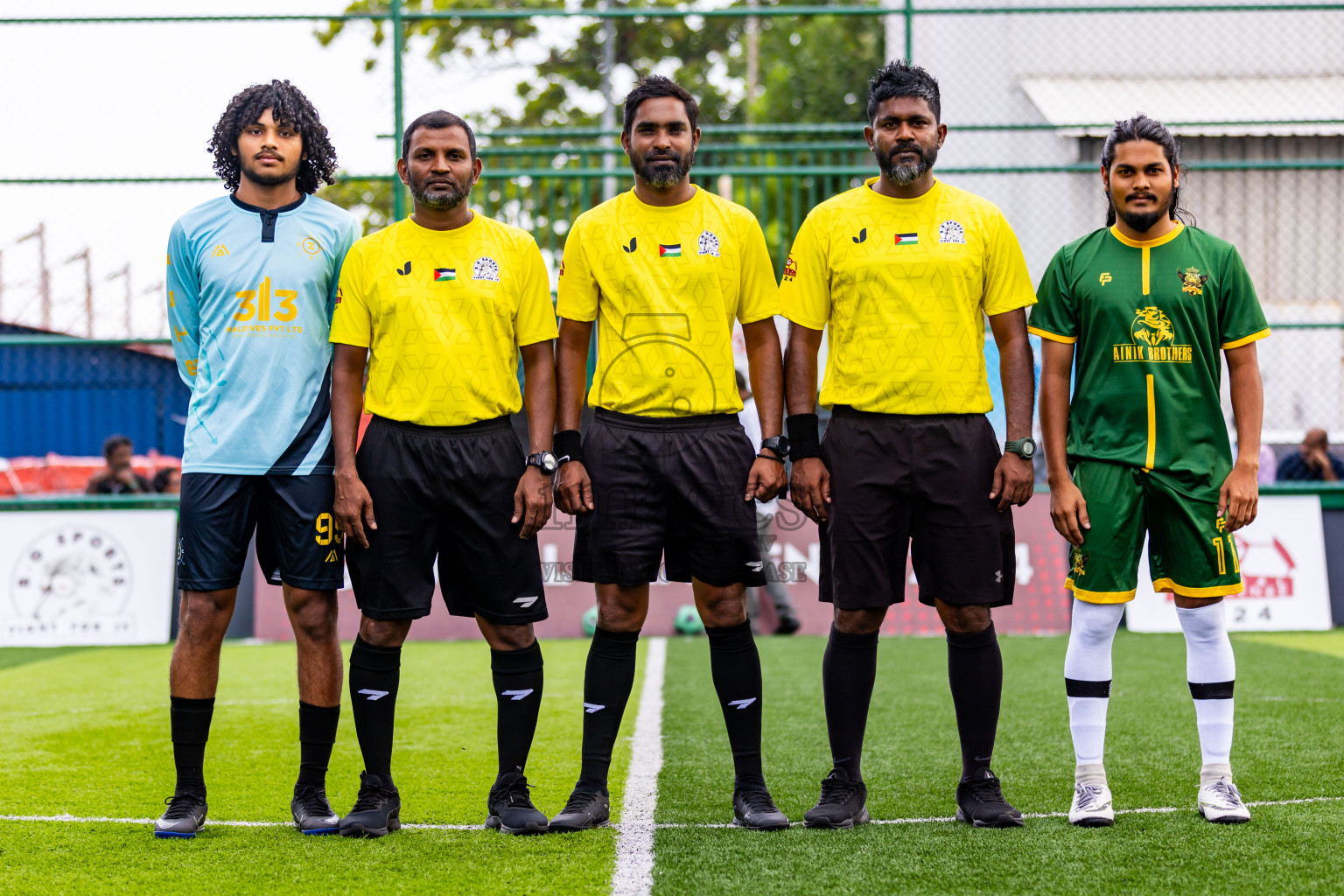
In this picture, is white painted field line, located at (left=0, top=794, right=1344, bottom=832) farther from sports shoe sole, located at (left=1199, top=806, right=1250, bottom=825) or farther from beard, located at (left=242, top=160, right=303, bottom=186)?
beard, located at (left=242, top=160, right=303, bottom=186)

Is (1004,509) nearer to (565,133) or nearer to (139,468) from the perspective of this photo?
(565,133)

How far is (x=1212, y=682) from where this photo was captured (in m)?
3.91

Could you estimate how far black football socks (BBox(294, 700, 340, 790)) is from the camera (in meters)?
3.90

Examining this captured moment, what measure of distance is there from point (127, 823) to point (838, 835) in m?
2.12

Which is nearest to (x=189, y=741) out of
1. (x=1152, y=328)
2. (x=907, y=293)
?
(x=907, y=293)

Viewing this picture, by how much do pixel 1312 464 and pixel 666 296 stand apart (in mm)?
7975

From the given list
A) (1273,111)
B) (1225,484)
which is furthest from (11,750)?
(1273,111)

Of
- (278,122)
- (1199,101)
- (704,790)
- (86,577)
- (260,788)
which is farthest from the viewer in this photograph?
(1199,101)

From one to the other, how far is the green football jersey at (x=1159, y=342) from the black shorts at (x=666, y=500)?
104 centimetres

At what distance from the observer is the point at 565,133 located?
31.9 ft

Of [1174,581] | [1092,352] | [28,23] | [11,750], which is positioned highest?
[28,23]

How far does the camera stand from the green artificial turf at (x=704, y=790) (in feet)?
10.6

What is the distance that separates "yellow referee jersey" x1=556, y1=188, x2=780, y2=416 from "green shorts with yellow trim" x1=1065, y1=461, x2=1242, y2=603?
3.68ft

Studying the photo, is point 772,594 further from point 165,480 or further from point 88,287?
point 88,287
